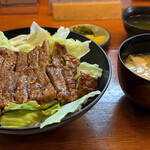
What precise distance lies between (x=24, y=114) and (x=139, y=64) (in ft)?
2.87

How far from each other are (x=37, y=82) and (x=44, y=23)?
145 cm

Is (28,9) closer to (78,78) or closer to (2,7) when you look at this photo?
(2,7)

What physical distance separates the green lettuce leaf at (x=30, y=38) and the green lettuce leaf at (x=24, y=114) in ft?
2.45

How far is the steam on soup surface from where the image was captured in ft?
4.43

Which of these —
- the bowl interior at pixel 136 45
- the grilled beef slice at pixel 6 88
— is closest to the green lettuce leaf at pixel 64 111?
the grilled beef slice at pixel 6 88

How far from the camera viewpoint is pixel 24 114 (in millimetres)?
1095

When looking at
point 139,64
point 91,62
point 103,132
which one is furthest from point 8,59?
point 139,64

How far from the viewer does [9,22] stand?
2465 mm

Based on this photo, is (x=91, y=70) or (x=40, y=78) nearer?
(x=40, y=78)

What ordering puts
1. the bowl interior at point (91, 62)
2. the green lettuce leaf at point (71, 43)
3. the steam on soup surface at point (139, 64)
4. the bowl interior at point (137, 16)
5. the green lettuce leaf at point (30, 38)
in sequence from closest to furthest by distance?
the bowl interior at point (91, 62), the steam on soup surface at point (139, 64), the green lettuce leaf at point (71, 43), the green lettuce leaf at point (30, 38), the bowl interior at point (137, 16)

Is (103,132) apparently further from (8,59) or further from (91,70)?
(8,59)

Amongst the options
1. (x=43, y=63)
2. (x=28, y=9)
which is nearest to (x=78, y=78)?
(x=43, y=63)

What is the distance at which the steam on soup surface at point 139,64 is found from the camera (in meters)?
1.35

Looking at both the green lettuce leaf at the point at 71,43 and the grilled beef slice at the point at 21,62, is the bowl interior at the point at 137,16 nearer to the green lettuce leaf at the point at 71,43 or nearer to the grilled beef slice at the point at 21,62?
the green lettuce leaf at the point at 71,43
